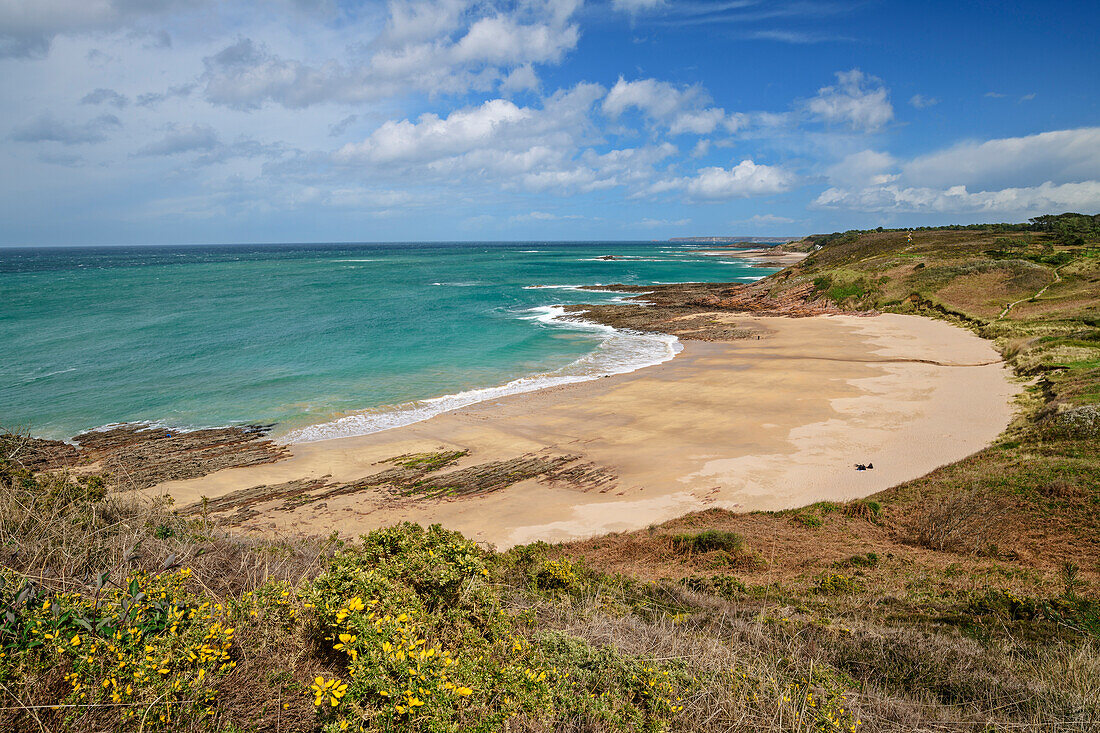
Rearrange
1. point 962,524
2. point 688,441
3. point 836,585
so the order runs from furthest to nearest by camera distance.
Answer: point 688,441 < point 962,524 < point 836,585

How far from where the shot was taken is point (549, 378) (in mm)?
30422

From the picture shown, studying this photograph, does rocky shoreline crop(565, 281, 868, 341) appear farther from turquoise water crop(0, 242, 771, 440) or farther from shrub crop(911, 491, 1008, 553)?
shrub crop(911, 491, 1008, 553)

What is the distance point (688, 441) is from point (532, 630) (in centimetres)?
1520

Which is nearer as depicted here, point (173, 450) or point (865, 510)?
point (865, 510)

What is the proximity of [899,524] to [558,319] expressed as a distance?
4041 centimetres

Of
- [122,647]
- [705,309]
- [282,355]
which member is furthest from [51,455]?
[705,309]

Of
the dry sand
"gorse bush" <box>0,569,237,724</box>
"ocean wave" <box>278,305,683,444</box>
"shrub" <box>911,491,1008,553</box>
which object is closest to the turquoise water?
"ocean wave" <box>278,305,683,444</box>

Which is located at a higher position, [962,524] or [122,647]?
[122,647]

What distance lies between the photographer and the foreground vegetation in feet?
13.3

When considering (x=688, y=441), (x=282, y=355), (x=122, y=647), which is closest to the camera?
(x=122, y=647)

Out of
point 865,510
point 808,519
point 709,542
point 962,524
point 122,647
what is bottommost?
point 808,519

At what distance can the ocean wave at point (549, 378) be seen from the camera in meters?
22.6

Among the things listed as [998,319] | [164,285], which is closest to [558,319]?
[998,319]

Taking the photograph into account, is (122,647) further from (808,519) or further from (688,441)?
(688,441)
